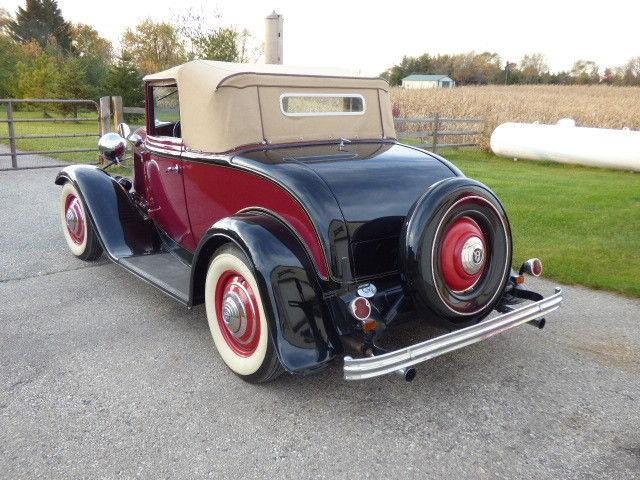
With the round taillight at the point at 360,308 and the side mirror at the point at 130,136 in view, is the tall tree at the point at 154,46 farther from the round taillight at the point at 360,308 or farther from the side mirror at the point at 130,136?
the round taillight at the point at 360,308

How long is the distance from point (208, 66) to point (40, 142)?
41.5 feet

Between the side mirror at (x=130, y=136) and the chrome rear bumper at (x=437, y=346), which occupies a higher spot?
the side mirror at (x=130, y=136)

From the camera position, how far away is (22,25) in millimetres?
43938

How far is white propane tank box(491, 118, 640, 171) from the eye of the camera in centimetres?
1070

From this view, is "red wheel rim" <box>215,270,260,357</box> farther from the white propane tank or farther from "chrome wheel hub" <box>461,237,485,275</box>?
the white propane tank

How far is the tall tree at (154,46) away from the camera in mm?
25339

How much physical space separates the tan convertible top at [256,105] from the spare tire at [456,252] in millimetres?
1270

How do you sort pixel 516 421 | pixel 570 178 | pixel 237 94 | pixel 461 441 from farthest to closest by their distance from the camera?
pixel 570 178, pixel 237 94, pixel 516 421, pixel 461 441

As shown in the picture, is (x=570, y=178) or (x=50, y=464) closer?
(x=50, y=464)

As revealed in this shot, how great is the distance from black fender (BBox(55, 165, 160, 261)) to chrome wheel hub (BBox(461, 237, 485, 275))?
2.70 m

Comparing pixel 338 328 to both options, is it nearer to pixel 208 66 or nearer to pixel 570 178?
pixel 208 66

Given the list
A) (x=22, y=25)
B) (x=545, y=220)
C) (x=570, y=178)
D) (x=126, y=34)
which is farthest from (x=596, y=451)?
(x=22, y=25)

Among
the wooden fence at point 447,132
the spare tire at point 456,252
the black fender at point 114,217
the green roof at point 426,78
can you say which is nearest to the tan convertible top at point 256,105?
the black fender at point 114,217

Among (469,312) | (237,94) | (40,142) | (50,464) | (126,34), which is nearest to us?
(50,464)
